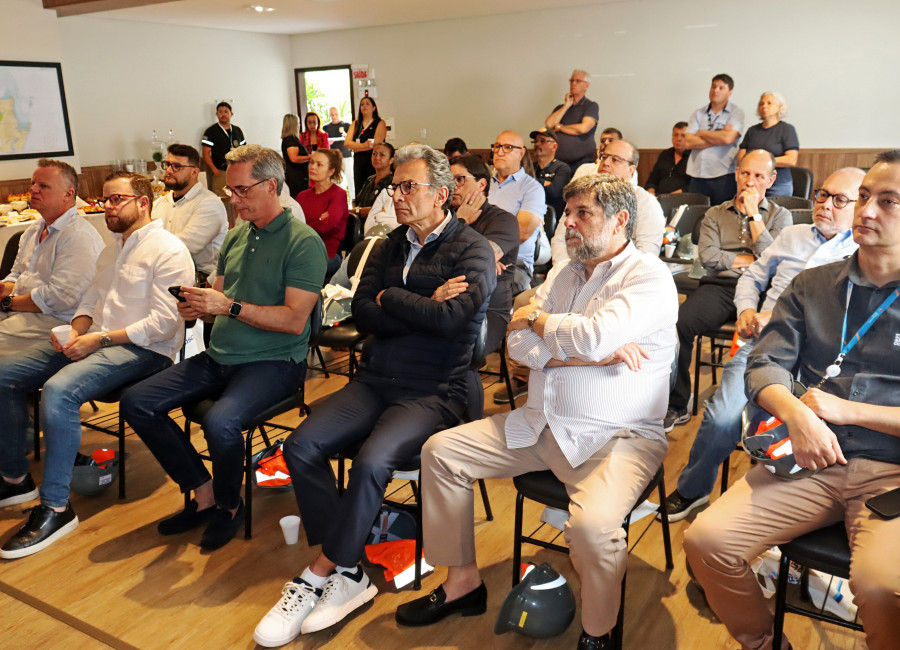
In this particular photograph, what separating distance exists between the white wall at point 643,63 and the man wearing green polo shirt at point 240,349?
7.04m

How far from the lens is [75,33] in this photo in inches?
367

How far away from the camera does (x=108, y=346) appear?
303cm

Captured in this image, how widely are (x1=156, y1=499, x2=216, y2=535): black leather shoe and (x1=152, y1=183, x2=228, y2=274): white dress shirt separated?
1668 millimetres

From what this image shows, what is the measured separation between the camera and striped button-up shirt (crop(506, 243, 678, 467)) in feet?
6.65

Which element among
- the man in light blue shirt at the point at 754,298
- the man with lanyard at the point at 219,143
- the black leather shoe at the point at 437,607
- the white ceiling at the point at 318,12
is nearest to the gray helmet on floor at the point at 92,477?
the black leather shoe at the point at 437,607

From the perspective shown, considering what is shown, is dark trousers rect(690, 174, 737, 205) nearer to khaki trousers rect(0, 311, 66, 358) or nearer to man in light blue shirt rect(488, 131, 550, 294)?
man in light blue shirt rect(488, 131, 550, 294)

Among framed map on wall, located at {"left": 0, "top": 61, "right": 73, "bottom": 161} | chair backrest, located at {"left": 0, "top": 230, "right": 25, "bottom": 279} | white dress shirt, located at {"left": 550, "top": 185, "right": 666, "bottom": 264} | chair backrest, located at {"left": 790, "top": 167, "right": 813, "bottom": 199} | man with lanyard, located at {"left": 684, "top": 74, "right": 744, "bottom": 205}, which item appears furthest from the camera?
framed map on wall, located at {"left": 0, "top": 61, "right": 73, "bottom": 161}

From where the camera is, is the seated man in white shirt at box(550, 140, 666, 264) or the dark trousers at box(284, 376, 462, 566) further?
the seated man in white shirt at box(550, 140, 666, 264)

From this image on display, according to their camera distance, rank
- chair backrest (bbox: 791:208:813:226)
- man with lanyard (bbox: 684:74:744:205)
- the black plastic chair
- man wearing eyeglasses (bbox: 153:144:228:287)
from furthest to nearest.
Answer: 1. man with lanyard (bbox: 684:74:744:205)
2. man wearing eyeglasses (bbox: 153:144:228:287)
3. chair backrest (bbox: 791:208:813:226)
4. the black plastic chair

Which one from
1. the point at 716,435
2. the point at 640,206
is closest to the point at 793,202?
the point at 640,206

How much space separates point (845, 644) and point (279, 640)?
1640 mm

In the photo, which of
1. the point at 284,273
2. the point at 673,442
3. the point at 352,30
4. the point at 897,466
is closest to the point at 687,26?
the point at 352,30

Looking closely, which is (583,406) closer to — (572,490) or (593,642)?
(572,490)

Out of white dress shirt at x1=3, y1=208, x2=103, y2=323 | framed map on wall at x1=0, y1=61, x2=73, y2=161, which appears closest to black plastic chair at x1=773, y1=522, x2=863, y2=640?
white dress shirt at x1=3, y1=208, x2=103, y2=323
